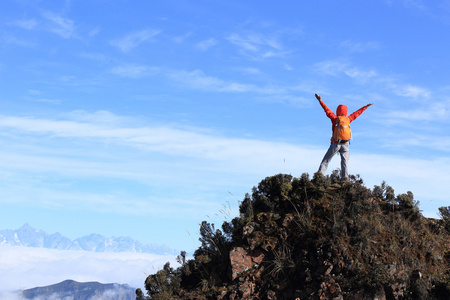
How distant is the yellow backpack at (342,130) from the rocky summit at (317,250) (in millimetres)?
2353

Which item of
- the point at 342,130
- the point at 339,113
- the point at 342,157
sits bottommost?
the point at 342,157

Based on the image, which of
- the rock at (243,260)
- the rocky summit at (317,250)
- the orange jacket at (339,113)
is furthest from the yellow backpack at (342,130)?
the rock at (243,260)

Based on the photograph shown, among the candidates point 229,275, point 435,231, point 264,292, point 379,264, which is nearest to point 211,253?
point 229,275

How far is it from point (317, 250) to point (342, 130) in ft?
23.4

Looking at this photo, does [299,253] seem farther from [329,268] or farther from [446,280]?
[446,280]

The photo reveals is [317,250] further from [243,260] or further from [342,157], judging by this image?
[342,157]

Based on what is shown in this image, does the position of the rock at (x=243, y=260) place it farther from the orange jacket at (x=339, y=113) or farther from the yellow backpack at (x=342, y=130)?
the orange jacket at (x=339, y=113)

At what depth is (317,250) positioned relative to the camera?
54.2 ft

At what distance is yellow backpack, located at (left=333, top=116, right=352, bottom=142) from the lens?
21703 millimetres

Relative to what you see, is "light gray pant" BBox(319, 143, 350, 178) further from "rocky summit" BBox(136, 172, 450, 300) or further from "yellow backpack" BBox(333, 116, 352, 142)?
"rocky summit" BBox(136, 172, 450, 300)

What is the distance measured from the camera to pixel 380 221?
1827 cm

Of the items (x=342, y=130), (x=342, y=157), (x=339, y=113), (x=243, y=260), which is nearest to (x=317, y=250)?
(x=243, y=260)

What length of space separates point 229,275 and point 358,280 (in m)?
4.46

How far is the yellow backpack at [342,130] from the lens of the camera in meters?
21.7
